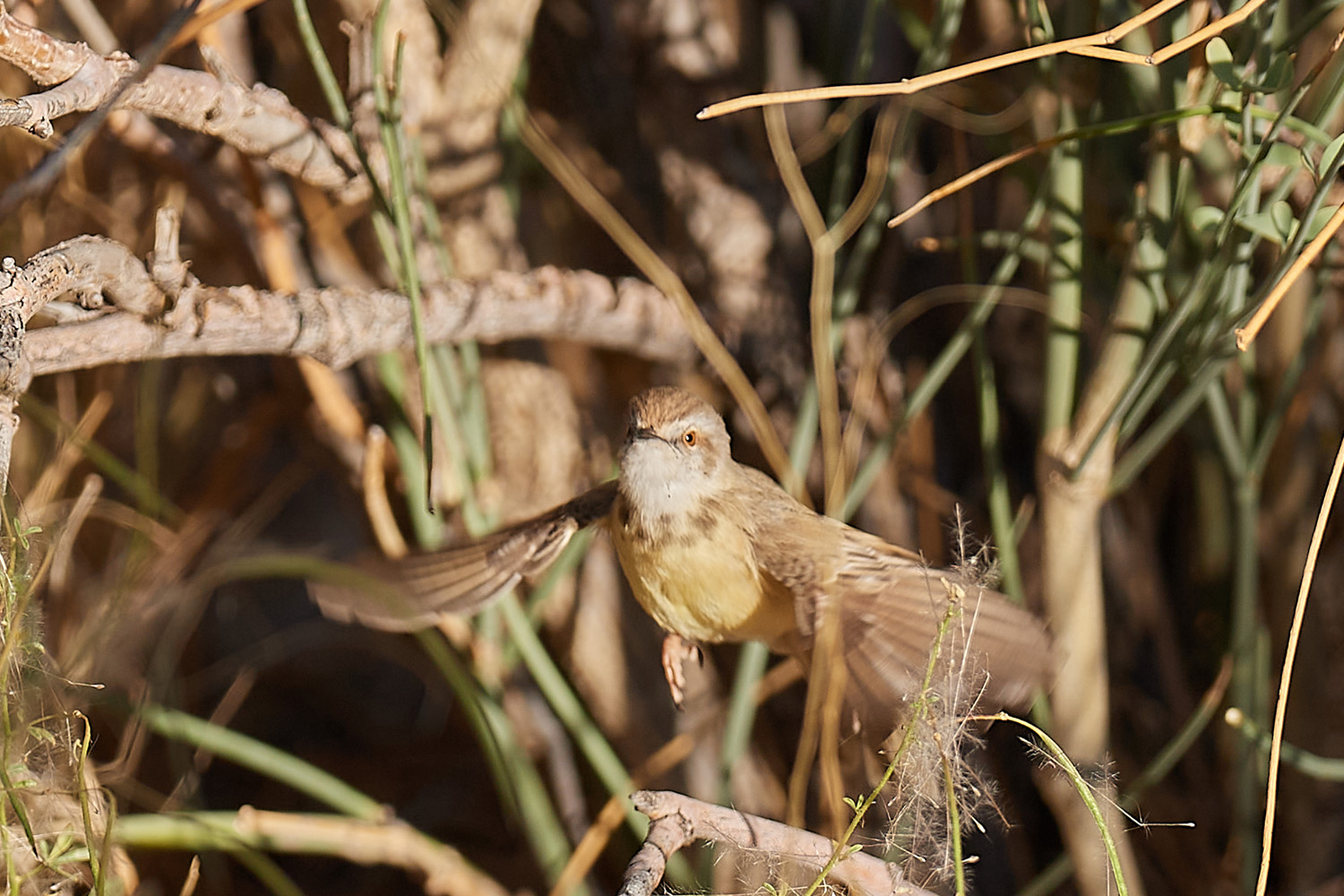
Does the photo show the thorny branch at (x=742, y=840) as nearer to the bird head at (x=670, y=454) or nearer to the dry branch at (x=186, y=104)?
the bird head at (x=670, y=454)

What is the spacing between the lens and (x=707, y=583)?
3.82 feet

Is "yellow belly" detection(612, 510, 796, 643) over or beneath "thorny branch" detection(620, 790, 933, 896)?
over

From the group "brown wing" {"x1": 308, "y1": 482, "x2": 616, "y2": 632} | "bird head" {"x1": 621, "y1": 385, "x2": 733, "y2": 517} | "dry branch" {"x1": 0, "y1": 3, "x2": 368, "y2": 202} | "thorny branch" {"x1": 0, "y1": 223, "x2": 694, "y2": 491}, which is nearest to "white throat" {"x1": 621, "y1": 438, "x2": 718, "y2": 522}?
"bird head" {"x1": 621, "y1": 385, "x2": 733, "y2": 517}

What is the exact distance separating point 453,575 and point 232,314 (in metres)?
0.40

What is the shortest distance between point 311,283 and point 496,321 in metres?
0.44

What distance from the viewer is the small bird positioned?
1.03 meters

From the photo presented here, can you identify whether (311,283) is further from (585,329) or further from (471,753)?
(471,753)

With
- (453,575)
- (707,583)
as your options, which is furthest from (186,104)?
(707,583)

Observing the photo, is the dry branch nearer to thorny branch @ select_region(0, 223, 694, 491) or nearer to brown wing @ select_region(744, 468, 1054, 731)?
thorny branch @ select_region(0, 223, 694, 491)

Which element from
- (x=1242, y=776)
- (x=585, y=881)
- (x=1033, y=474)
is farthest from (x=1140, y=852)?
(x=585, y=881)

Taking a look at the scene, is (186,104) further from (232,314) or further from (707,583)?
(707,583)

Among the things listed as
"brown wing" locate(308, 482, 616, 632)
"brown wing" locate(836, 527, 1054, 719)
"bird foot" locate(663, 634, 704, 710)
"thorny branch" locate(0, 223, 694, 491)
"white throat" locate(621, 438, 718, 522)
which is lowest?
"bird foot" locate(663, 634, 704, 710)

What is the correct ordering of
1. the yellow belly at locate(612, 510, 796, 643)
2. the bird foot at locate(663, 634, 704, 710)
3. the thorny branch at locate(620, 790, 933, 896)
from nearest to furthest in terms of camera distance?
the thorny branch at locate(620, 790, 933, 896) → the yellow belly at locate(612, 510, 796, 643) → the bird foot at locate(663, 634, 704, 710)

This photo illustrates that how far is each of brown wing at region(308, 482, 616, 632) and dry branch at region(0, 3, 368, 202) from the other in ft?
1.57
